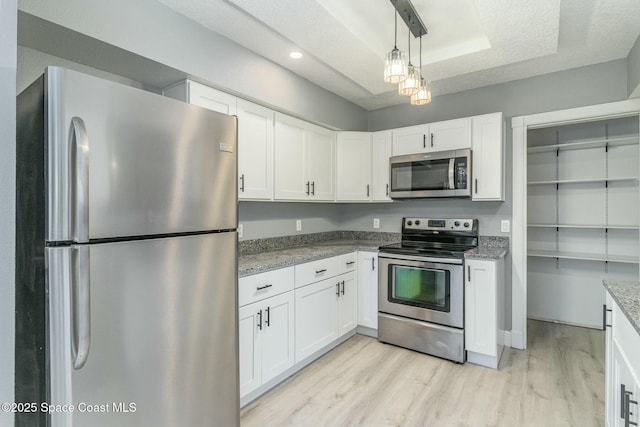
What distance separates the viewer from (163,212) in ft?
4.15

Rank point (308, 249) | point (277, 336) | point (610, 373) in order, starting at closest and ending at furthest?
point (610, 373) → point (277, 336) → point (308, 249)

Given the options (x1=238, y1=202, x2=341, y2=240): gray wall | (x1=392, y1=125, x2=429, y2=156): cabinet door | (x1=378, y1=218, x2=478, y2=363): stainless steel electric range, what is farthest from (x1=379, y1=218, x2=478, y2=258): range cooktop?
(x1=238, y1=202, x2=341, y2=240): gray wall

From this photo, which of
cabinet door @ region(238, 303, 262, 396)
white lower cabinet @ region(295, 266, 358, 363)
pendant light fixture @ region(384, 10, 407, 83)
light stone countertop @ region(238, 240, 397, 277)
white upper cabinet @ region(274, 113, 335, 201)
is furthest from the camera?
white upper cabinet @ region(274, 113, 335, 201)

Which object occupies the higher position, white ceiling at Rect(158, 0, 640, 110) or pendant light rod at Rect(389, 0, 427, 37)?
pendant light rod at Rect(389, 0, 427, 37)

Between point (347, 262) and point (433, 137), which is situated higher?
point (433, 137)

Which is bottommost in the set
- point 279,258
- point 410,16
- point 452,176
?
point 279,258

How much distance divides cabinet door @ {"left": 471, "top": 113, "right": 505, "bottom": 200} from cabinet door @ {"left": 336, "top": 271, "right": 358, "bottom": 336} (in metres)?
1.37

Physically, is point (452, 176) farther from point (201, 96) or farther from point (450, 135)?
point (201, 96)

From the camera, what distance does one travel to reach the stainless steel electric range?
268cm

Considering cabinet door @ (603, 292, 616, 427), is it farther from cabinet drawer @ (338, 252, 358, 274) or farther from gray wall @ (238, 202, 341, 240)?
gray wall @ (238, 202, 341, 240)

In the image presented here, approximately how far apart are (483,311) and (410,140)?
5.59ft

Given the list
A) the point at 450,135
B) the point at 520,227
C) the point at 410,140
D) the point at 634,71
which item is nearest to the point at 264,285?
the point at 410,140

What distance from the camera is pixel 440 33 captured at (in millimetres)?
2387

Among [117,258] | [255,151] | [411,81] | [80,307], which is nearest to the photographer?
[80,307]
